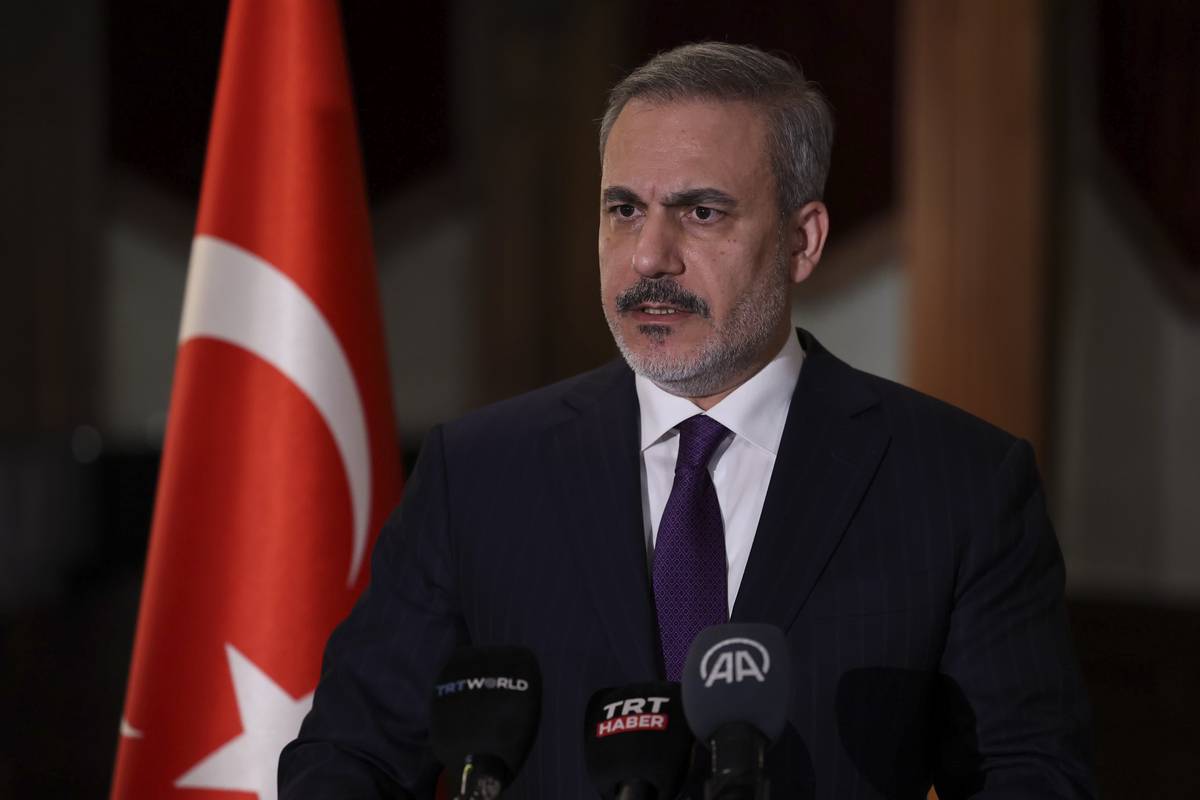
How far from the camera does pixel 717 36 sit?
21.6 ft

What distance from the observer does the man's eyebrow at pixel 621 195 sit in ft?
5.19

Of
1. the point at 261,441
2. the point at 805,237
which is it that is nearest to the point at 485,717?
the point at 805,237

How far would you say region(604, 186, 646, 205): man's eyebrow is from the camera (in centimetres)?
158

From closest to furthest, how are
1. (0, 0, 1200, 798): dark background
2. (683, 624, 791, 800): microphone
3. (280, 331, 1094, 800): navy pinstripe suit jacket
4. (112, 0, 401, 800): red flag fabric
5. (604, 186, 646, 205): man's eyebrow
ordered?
(683, 624, 791, 800): microphone → (280, 331, 1094, 800): navy pinstripe suit jacket → (604, 186, 646, 205): man's eyebrow → (112, 0, 401, 800): red flag fabric → (0, 0, 1200, 798): dark background

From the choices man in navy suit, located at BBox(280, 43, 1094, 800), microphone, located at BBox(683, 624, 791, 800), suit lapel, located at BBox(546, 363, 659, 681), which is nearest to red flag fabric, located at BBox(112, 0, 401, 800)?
man in navy suit, located at BBox(280, 43, 1094, 800)

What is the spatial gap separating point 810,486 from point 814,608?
141 millimetres

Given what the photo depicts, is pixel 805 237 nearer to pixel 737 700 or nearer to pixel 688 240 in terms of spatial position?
pixel 688 240

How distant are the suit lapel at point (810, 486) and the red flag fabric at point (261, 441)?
0.67 meters

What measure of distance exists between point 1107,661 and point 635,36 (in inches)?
138

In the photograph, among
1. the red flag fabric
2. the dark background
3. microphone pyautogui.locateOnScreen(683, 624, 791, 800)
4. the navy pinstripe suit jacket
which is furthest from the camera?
the dark background

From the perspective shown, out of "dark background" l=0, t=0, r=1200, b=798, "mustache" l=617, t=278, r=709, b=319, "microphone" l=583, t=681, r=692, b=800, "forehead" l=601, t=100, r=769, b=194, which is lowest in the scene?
"microphone" l=583, t=681, r=692, b=800

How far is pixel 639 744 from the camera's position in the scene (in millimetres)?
970

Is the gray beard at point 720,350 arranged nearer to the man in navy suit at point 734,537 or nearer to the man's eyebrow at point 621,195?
the man in navy suit at point 734,537

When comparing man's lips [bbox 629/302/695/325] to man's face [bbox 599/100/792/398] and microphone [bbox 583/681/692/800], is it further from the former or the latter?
microphone [bbox 583/681/692/800]
